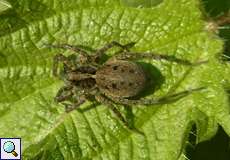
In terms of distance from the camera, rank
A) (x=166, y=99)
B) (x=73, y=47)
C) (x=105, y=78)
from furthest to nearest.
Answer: (x=105, y=78), (x=73, y=47), (x=166, y=99)

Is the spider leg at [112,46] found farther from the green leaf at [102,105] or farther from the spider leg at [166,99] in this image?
the spider leg at [166,99]

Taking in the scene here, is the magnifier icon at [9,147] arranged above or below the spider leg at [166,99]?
below

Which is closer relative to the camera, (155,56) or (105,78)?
(155,56)

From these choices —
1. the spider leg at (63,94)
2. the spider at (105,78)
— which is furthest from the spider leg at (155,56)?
the spider leg at (63,94)

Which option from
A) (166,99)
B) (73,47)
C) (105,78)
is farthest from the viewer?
(105,78)

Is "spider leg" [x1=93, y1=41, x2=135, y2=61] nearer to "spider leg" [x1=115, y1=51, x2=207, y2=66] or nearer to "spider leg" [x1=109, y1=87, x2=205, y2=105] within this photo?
"spider leg" [x1=115, y1=51, x2=207, y2=66]

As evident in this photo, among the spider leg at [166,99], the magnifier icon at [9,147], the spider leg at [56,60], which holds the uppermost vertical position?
the spider leg at [56,60]

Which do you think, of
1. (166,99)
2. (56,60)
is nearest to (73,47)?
(56,60)

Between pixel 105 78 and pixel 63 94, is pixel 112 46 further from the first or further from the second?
pixel 63 94
